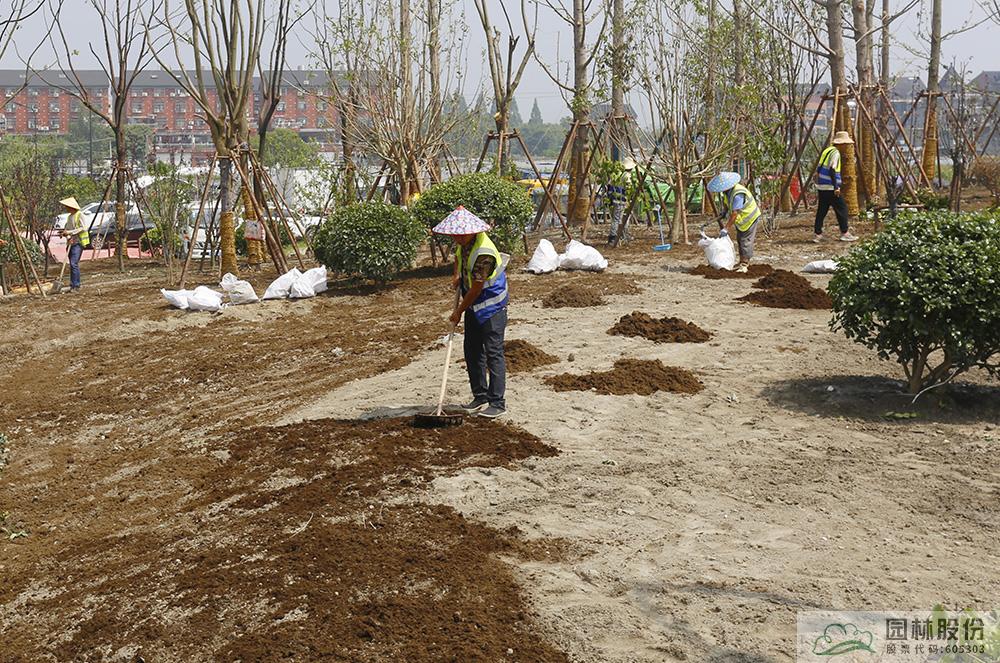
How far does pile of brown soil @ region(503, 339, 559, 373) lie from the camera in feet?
28.6

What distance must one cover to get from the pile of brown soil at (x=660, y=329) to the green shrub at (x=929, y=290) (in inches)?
80.9

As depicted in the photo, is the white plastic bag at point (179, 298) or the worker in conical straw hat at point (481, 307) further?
the white plastic bag at point (179, 298)

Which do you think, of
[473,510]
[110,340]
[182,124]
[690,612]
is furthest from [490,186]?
[182,124]

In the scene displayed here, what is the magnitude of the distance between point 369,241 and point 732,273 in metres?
4.25

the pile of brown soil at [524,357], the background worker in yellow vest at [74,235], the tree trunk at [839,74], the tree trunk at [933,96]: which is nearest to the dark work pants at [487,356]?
the pile of brown soil at [524,357]

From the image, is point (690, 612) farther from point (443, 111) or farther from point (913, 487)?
point (443, 111)

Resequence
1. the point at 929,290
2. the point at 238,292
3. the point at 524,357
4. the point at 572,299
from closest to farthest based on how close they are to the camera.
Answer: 1. the point at 929,290
2. the point at 524,357
3. the point at 572,299
4. the point at 238,292

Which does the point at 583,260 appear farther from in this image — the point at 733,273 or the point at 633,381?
the point at 633,381

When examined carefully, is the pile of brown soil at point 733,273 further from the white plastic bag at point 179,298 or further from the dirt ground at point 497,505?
the white plastic bag at point 179,298

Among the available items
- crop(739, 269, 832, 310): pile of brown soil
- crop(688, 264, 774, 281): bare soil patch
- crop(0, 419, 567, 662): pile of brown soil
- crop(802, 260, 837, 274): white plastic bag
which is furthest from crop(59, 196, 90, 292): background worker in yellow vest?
crop(0, 419, 567, 662): pile of brown soil

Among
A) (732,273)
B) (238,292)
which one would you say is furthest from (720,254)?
(238,292)

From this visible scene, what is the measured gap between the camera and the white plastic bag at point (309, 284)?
13.2m

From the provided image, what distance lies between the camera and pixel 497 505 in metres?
5.86

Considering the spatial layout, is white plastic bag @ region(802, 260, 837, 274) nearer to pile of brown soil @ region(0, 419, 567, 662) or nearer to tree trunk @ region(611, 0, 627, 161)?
tree trunk @ region(611, 0, 627, 161)
